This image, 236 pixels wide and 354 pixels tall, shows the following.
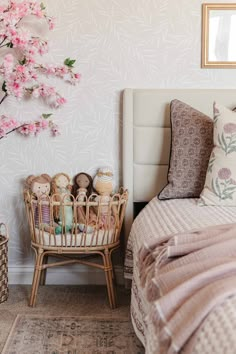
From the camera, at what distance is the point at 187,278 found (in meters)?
1.36

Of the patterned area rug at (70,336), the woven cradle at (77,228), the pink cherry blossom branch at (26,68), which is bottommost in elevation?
the patterned area rug at (70,336)

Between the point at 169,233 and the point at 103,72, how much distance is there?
115 centimetres

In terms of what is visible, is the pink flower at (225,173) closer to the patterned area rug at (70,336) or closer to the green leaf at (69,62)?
the patterned area rug at (70,336)

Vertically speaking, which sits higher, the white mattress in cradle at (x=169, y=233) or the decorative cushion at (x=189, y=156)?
the decorative cushion at (x=189, y=156)

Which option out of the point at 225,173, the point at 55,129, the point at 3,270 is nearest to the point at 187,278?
the point at 225,173

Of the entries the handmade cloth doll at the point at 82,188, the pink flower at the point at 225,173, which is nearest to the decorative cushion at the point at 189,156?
the pink flower at the point at 225,173

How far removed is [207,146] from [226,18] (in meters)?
0.75

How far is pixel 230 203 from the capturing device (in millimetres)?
2277

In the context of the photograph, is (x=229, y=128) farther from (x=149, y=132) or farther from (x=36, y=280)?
(x=36, y=280)

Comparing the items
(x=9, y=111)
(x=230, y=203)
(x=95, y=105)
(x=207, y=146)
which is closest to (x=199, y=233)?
(x=230, y=203)

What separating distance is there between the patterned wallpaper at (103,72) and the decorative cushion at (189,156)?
12.9 inches

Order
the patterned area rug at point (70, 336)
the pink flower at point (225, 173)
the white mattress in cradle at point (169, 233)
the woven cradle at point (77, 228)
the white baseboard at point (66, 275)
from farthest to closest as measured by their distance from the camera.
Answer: the white baseboard at point (66, 275), the woven cradle at point (77, 228), the pink flower at point (225, 173), the patterned area rug at point (70, 336), the white mattress in cradle at point (169, 233)

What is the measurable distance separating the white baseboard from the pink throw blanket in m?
1.15

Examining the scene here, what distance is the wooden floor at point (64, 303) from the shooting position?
2439 mm
